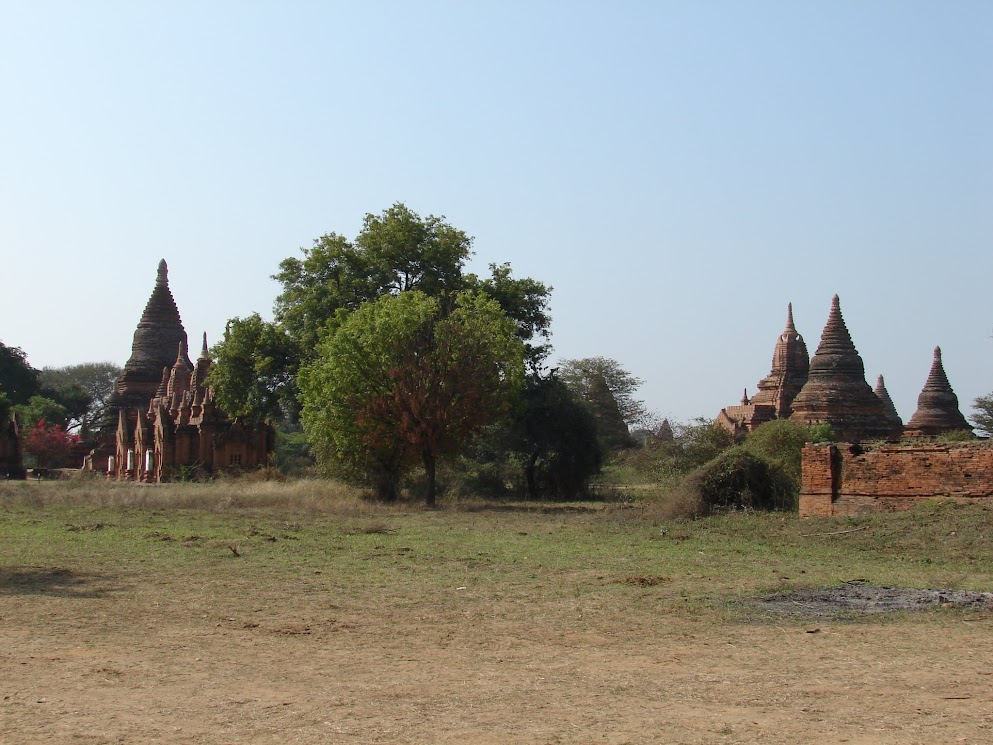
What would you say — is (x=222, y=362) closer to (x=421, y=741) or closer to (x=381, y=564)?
(x=381, y=564)

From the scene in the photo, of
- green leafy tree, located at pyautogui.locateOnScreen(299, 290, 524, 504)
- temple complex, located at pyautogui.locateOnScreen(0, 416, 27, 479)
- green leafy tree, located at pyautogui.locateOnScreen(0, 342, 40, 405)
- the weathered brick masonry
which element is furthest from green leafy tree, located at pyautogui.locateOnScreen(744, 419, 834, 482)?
green leafy tree, located at pyautogui.locateOnScreen(0, 342, 40, 405)

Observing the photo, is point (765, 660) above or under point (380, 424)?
under

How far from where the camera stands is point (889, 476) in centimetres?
1927

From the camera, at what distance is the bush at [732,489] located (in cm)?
2145

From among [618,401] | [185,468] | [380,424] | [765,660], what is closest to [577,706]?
[765,660]

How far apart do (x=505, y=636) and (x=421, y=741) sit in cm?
311

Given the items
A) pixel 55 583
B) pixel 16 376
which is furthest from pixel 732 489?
pixel 16 376

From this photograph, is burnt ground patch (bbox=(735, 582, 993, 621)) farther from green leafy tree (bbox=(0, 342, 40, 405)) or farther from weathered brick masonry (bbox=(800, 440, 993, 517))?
green leafy tree (bbox=(0, 342, 40, 405))

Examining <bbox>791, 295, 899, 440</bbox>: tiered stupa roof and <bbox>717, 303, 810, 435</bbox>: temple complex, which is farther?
<bbox>717, 303, 810, 435</bbox>: temple complex

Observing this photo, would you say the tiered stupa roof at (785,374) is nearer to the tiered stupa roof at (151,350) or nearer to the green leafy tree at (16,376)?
the tiered stupa roof at (151,350)

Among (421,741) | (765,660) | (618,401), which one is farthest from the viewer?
(618,401)

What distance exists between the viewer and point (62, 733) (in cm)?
598

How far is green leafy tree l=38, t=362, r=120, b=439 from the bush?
57.5 m

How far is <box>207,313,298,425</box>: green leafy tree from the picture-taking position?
116 feet
